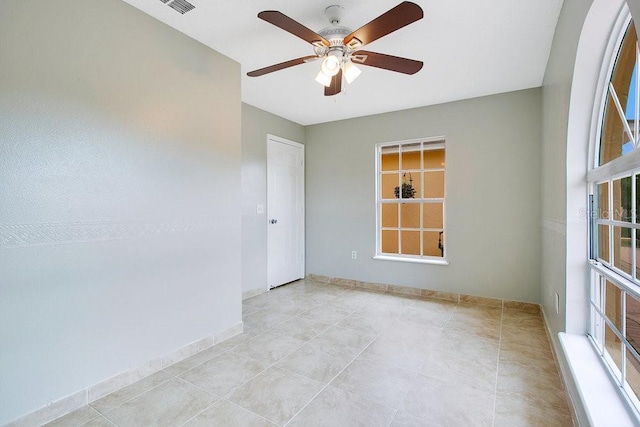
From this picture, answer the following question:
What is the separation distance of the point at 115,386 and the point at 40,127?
1650mm

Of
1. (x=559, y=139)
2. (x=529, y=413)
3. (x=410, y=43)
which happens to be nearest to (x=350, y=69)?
(x=410, y=43)

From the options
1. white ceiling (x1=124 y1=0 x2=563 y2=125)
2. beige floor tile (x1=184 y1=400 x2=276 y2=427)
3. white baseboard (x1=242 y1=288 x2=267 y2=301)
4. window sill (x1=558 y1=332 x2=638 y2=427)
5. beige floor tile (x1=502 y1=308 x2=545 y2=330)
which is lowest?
beige floor tile (x1=184 y1=400 x2=276 y2=427)

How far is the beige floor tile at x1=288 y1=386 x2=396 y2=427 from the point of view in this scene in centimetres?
168

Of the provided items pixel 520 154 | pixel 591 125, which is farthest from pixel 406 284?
pixel 591 125

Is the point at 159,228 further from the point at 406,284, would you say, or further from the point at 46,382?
the point at 406,284

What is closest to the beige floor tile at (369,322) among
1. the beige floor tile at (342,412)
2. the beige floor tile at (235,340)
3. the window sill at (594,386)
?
the beige floor tile at (235,340)

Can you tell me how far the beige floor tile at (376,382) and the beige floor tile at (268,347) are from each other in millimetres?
557

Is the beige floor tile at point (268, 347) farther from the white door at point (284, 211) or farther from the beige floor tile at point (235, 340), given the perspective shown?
the white door at point (284, 211)

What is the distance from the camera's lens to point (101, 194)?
194cm

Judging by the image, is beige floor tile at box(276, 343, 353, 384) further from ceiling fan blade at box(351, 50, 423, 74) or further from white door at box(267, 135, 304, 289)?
ceiling fan blade at box(351, 50, 423, 74)

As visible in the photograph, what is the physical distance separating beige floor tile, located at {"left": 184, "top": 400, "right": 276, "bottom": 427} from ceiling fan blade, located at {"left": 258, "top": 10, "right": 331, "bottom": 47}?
7.24ft

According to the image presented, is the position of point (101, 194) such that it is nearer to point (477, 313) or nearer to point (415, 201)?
point (415, 201)

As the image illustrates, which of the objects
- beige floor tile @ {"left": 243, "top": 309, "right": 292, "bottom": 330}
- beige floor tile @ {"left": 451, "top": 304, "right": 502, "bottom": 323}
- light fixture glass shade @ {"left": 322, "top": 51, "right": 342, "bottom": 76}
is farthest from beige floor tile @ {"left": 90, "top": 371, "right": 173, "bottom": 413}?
beige floor tile @ {"left": 451, "top": 304, "right": 502, "bottom": 323}

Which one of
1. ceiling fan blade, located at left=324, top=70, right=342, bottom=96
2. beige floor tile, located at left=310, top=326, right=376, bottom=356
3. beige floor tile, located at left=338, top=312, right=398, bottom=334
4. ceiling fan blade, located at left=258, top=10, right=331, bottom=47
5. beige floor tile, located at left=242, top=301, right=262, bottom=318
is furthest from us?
beige floor tile, located at left=242, top=301, right=262, bottom=318
